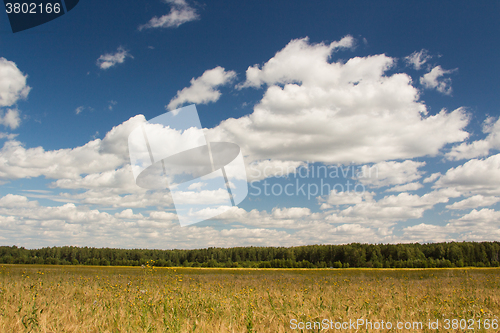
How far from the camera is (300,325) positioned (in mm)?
6016

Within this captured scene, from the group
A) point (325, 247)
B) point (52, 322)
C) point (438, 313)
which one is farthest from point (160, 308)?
point (325, 247)

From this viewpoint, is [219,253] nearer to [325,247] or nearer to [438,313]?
[325,247]

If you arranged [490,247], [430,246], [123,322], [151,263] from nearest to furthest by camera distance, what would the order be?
[123,322], [151,263], [490,247], [430,246]

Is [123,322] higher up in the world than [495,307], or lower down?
higher up

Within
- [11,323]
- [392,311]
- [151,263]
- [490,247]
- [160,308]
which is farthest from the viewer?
[490,247]

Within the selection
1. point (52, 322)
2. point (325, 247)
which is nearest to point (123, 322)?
point (52, 322)

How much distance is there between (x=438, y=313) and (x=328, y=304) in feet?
9.05

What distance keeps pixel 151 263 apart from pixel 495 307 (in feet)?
39.4

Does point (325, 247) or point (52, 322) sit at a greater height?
point (52, 322)

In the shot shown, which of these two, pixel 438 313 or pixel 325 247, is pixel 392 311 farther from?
pixel 325 247

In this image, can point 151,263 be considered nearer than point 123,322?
No

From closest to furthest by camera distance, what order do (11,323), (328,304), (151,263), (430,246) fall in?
1. (11,323)
2. (328,304)
3. (151,263)
4. (430,246)

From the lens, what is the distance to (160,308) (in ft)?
23.2

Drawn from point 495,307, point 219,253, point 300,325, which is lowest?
point 219,253
